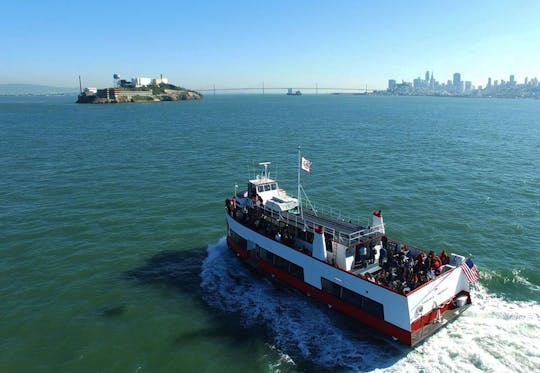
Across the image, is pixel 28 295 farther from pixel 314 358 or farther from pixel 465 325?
pixel 465 325

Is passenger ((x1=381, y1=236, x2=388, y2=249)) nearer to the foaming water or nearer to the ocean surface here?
the foaming water

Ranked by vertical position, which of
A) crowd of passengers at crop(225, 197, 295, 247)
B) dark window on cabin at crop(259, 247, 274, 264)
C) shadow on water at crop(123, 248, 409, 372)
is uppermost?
crowd of passengers at crop(225, 197, 295, 247)

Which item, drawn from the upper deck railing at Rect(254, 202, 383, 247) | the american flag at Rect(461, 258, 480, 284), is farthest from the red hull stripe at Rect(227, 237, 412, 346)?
the american flag at Rect(461, 258, 480, 284)

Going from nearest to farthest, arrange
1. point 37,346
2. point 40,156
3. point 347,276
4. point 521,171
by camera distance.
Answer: point 37,346 < point 347,276 < point 521,171 < point 40,156

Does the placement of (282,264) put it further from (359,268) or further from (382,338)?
(382,338)

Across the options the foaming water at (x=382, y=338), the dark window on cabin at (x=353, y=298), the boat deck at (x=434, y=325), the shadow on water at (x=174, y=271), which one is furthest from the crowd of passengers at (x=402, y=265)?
the shadow on water at (x=174, y=271)

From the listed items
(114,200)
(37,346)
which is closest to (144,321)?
(37,346)

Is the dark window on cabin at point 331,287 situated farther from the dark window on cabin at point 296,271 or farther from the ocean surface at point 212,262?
the dark window on cabin at point 296,271

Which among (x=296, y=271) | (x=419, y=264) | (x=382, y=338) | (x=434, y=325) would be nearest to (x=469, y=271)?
(x=419, y=264)
